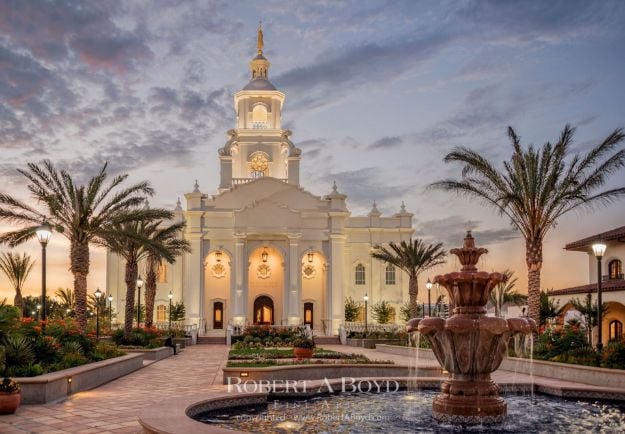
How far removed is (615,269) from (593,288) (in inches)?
54.0

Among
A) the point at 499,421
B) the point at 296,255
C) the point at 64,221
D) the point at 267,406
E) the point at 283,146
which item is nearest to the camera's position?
the point at 499,421

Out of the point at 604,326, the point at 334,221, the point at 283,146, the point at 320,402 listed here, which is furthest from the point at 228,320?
the point at 320,402

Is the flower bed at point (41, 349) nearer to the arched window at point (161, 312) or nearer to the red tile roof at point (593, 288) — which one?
the red tile roof at point (593, 288)

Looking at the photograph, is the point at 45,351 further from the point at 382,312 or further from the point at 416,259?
the point at 382,312

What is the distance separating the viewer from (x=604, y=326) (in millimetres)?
34719

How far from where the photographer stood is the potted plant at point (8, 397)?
1258 cm

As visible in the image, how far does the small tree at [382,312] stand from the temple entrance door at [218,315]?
37.2 feet

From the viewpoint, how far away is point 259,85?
59.1 m

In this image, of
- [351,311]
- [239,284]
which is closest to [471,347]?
[239,284]

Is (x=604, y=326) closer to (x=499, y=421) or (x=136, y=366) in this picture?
(x=136, y=366)

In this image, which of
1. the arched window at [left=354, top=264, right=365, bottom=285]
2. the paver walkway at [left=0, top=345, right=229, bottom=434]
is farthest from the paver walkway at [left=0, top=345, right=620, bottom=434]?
the arched window at [left=354, top=264, right=365, bottom=285]

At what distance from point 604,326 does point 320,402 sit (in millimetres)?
25081

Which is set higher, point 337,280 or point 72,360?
point 337,280

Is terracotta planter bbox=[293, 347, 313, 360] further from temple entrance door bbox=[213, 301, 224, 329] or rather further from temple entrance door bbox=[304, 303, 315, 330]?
temple entrance door bbox=[304, 303, 315, 330]
